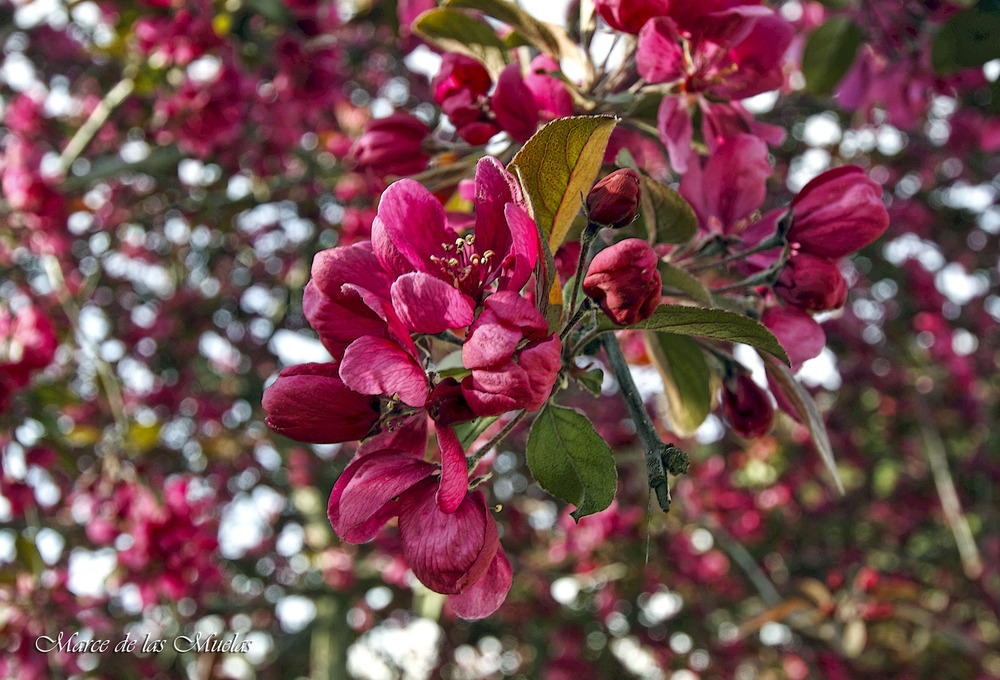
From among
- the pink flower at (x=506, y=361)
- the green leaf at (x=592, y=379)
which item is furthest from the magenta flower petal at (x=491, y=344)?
the green leaf at (x=592, y=379)

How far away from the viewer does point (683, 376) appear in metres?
1.09

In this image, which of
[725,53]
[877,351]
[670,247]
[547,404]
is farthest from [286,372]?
[877,351]

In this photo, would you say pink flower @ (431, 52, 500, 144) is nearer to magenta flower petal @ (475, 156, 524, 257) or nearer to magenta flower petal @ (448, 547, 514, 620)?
magenta flower petal @ (475, 156, 524, 257)

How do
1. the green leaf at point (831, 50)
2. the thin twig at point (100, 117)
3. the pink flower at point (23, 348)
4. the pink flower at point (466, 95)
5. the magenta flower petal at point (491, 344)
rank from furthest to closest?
1. the thin twig at point (100, 117)
2. the pink flower at point (23, 348)
3. the green leaf at point (831, 50)
4. the pink flower at point (466, 95)
5. the magenta flower petal at point (491, 344)

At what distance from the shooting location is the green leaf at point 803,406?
2.91 feet

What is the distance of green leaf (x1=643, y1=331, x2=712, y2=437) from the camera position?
1.05m

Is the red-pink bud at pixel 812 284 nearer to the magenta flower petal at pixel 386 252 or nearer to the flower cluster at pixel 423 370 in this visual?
the flower cluster at pixel 423 370

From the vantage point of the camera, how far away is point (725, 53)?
105 centimetres

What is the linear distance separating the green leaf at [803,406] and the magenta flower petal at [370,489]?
48 centimetres

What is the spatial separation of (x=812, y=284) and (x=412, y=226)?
54 centimetres

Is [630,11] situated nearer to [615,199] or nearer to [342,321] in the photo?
[615,199]

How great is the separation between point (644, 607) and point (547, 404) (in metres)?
4.12

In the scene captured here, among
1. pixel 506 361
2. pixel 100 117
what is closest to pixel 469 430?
pixel 506 361

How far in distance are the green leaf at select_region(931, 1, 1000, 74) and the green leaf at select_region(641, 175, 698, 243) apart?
115cm
